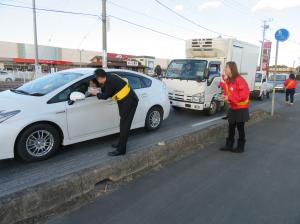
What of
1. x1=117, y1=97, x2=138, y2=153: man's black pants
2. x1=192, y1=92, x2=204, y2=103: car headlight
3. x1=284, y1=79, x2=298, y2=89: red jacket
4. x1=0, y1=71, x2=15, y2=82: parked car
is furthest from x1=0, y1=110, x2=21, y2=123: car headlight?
x1=0, y1=71, x2=15, y2=82: parked car

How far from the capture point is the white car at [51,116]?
3955mm

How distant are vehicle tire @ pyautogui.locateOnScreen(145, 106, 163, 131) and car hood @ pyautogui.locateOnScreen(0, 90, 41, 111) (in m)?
2.73

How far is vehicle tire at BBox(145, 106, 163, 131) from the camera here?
634 centimetres

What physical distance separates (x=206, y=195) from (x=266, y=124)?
5496mm

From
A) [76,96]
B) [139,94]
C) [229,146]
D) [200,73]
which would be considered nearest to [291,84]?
[200,73]

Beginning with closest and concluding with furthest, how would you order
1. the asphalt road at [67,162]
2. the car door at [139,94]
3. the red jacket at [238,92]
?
1. the asphalt road at [67,162]
2. the red jacket at [238,92]
3. the car door at [139,94]

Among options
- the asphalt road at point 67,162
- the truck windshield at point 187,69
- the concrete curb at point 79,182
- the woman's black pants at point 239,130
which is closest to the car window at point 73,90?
the asphalt road at point 67,162

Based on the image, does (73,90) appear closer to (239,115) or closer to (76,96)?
(76,96)

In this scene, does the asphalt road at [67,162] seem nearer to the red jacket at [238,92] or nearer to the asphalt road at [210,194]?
the asphalt road at [210,194]

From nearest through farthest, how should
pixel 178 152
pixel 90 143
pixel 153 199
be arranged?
1. pixel 153 199
2. pixel 178 152
3. pixel 90 143

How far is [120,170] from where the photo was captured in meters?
3.92

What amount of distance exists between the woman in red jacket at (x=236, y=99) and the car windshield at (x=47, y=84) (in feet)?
9.75

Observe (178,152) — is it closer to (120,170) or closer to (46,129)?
(120,170)

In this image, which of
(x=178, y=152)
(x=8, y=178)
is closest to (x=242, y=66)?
(x=178, y=152)
